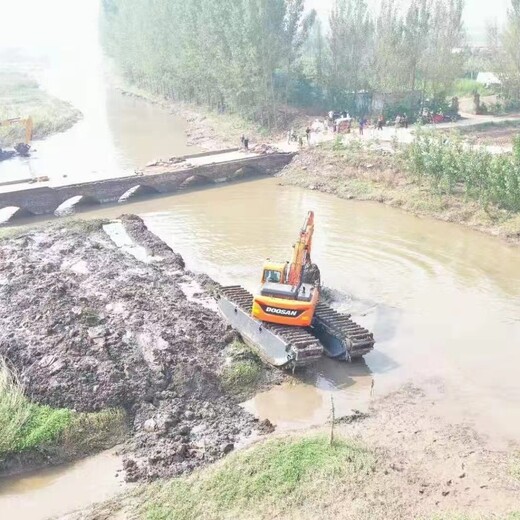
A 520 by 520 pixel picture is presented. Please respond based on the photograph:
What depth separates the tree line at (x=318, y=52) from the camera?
4759 cm

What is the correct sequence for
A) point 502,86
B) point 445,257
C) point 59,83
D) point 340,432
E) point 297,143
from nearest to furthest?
point 340,432 → point 445,257 → point 297,143 → point 502,86 → point 59,83

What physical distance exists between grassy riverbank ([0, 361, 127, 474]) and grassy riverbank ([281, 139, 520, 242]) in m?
20.2

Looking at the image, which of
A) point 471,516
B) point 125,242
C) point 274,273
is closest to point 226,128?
point 125,242

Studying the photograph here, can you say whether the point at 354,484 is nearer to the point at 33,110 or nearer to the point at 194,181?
the point at 194,181

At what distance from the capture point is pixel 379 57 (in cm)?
4828

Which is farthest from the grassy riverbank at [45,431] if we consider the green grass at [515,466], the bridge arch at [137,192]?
the bridge arch at [137,192]

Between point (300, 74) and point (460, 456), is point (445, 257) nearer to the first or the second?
point (460, 456)

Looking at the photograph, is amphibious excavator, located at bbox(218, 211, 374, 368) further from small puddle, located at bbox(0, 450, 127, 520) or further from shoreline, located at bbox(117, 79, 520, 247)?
shoreline, located at bbox(117, 79, 520, 247)

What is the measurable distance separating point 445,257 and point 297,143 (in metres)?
19.6

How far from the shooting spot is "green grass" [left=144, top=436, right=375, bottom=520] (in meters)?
12.2

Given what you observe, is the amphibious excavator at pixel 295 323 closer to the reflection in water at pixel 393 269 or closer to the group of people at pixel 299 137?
the reflection in water at pixel 393 269

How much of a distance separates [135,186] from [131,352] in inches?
801

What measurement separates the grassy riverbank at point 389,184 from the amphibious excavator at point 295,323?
13077 mm

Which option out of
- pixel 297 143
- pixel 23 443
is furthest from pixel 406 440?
pixel 297 143
